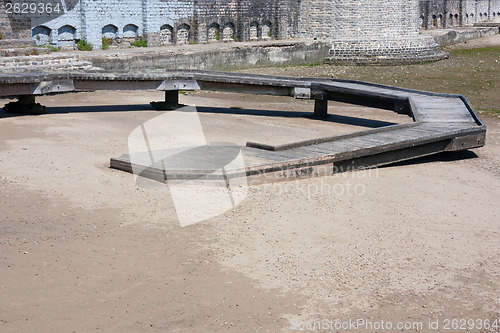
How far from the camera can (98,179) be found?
718 centimetres

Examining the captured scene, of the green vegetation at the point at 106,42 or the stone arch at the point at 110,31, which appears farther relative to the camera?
the stone arch at the point at 110,31

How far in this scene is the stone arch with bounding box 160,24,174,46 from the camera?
1995 centimetres

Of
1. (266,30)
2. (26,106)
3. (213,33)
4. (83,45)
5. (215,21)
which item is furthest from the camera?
(266,30)

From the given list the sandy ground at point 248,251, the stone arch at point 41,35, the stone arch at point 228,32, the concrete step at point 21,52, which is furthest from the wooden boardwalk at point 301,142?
the stone arch at point 228,32

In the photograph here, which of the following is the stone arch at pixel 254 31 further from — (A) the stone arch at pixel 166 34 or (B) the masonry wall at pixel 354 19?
(A) the stone arch at pixel 166 34

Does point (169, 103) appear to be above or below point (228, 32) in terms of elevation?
below

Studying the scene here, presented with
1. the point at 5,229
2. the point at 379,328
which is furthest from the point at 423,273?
the point at 5,229

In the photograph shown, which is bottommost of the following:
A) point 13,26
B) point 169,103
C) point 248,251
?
point 248,251

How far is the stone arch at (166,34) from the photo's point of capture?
65.5 ft

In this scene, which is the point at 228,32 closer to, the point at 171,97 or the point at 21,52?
the point at 21,52

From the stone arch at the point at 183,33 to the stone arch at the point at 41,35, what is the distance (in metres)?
4.49

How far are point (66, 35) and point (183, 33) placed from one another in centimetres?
425

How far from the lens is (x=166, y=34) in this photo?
66.0ft

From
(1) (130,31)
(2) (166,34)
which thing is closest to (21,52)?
(1) (130,31)
